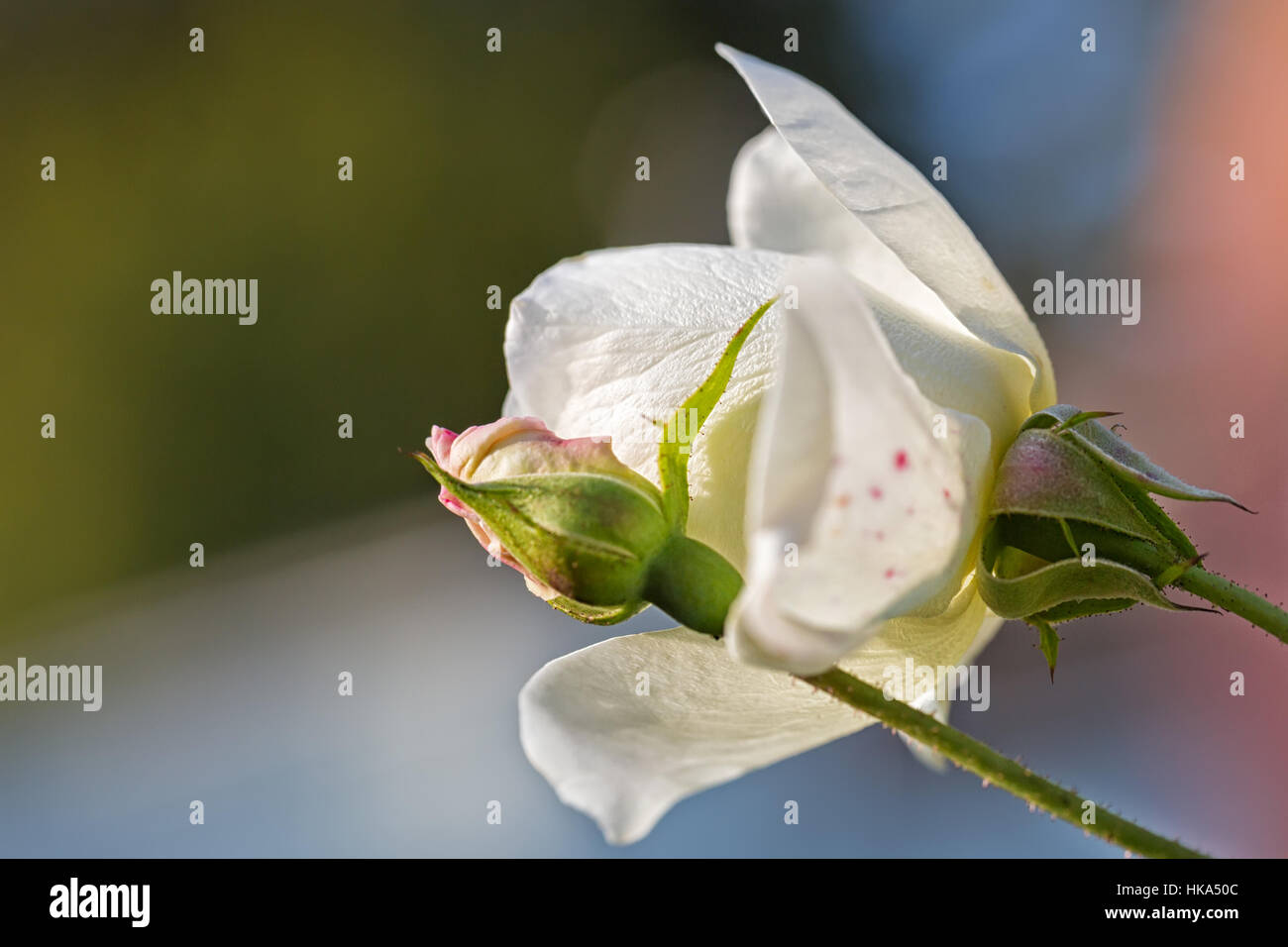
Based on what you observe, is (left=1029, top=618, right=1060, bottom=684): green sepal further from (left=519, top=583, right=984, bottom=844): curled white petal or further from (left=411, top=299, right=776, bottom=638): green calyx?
(left=411, top=299, right=776, bottom=638): green calyx

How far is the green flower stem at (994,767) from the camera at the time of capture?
0.29 metres

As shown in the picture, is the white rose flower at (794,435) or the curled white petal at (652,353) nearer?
the white rose flower at (794,435)

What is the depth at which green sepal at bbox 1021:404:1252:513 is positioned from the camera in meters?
0.36

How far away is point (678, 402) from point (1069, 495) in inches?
5.1

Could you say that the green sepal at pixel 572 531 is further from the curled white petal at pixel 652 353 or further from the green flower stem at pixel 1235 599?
the green flower stem at pixel 1235 599

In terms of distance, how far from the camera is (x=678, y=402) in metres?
0.39

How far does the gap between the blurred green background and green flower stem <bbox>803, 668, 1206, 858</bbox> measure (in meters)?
2.38

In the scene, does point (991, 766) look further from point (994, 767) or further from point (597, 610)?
point (597, 610)

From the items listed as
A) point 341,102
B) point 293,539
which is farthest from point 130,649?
point 341,102

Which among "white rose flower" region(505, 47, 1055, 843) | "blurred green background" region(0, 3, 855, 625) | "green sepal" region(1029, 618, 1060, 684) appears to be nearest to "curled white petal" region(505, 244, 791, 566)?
"white rose flower" region(505, 47, 1055, 843)

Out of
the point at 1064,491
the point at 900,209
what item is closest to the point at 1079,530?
the point at 1064,491

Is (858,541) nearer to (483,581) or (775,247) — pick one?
(775,247)

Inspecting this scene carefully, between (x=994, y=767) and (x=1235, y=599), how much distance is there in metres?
0.09

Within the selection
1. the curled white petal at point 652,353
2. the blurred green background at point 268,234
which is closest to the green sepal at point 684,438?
the curled white petal at point 652,353
